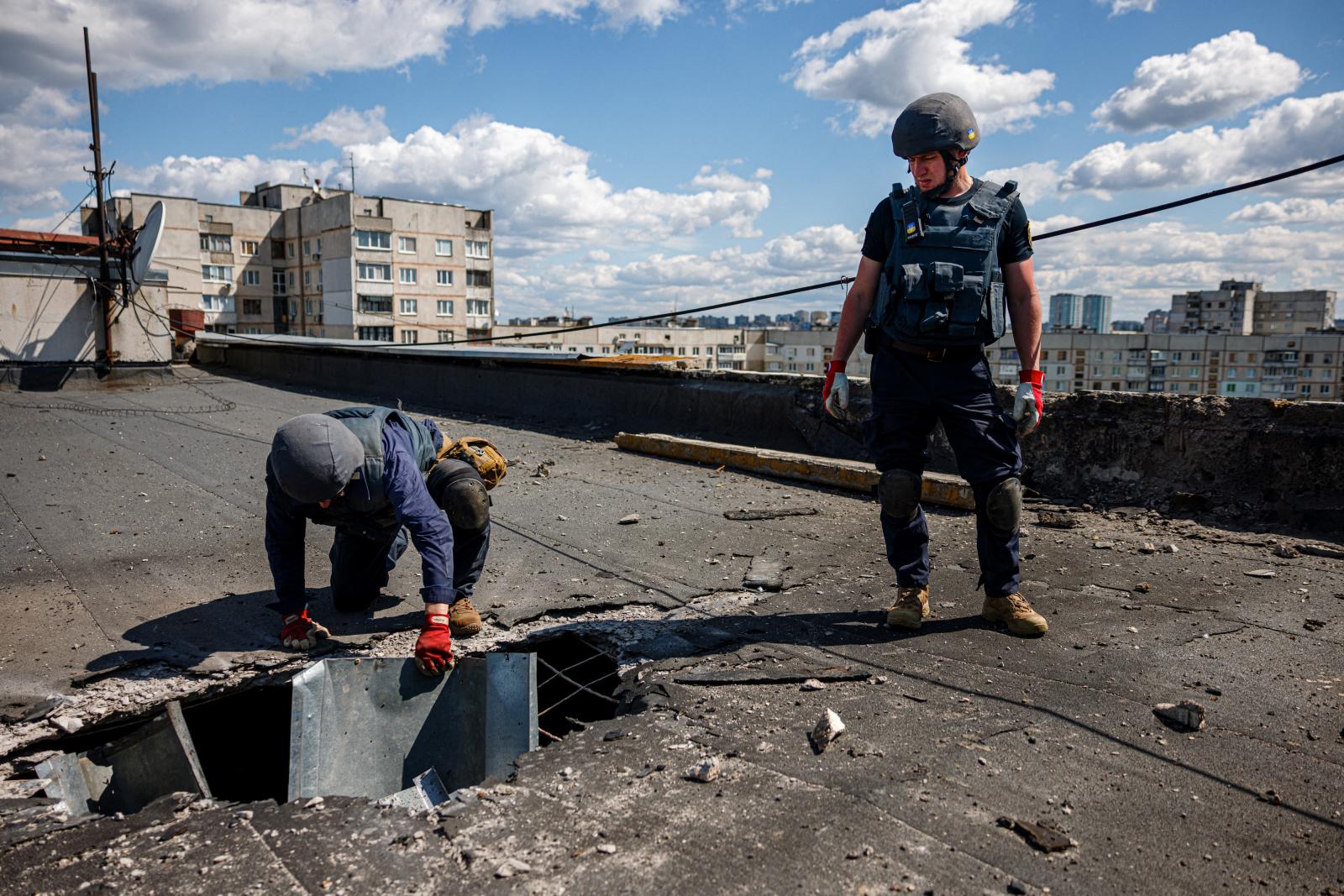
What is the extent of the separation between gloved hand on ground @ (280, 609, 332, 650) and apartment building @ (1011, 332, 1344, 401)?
24.7 metres

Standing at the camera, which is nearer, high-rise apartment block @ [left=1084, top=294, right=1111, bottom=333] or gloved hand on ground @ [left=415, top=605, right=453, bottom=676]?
gloved hand on ground @ [left=415, top=605, right=453, bottom=676]

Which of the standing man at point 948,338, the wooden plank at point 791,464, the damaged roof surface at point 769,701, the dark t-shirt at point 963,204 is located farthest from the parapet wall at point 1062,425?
the dark t-shirt at point 963,204

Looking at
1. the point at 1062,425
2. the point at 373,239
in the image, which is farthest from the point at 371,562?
the point at 373,239

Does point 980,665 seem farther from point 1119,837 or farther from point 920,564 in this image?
point 1119,837

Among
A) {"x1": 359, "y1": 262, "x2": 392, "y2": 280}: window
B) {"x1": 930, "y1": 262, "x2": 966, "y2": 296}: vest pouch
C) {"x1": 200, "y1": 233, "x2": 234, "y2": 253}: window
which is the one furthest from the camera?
{"x1": 200, "y1": 233, "x2": 234, "y2": 253}: window

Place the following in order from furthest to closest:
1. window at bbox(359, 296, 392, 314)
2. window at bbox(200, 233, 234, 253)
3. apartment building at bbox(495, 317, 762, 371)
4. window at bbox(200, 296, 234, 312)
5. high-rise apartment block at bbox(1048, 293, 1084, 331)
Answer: apartment building at bbox(495, 317, 762, 371) → high-rise apartment block at bbox(1048, 293, 1084, 331) → window at bbox(200, 296, 234, 312) → window at bbox(200, 233, 234, 253) → window at bbox(359, 296, 392, 314)

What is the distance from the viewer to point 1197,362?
133 ft

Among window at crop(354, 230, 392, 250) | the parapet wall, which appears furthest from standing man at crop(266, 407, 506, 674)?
window at crop(354, 230, 392, 250)

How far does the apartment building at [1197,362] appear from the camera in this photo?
97.1ft

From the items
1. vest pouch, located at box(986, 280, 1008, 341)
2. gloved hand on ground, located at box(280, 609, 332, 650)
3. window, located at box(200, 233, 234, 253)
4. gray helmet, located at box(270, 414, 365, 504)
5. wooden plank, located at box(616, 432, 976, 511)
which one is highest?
window, located at box(200, 233, 234, 253)

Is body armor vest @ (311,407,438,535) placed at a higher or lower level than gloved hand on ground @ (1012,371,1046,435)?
lower

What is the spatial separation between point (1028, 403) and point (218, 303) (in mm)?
73077

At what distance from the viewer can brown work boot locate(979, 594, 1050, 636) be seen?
3.31 metres

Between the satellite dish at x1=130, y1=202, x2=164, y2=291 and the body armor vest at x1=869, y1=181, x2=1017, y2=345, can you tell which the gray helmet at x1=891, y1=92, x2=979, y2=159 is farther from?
the satellite dish at x1=130, y1=202, x2=164, y2=291
